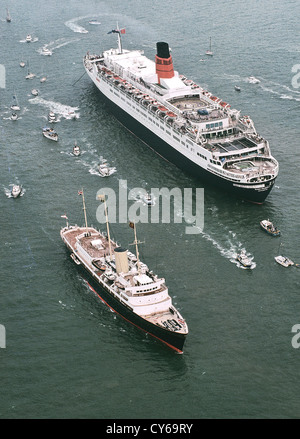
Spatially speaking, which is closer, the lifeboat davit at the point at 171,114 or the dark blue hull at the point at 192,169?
the dark blue hull at the point at 192,169

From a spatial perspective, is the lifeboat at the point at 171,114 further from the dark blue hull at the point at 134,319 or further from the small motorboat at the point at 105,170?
the dark blue hull at the point at 134,319

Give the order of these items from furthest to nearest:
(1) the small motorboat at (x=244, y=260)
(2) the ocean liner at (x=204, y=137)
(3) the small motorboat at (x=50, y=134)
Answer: (3) the small motorboat at (x=50, y=134)
(2) the ocean liner at (x=204, y=137)
(1) the small motorboat at (x=244, y=260)

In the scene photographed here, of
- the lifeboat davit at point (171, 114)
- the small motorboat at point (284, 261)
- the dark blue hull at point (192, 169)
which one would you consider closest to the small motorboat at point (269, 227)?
the small motorboat at point (284, 261)

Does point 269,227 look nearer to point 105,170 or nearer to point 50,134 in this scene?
point 105,170

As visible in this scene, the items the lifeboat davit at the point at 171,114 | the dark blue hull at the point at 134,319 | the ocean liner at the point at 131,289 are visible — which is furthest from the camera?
the lifeboat davit at the point at 171,114

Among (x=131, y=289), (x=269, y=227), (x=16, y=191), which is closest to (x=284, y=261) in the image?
(x=269, y=227)

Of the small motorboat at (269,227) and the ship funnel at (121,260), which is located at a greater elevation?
the ship funnel at (121,260)

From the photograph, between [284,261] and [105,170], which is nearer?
[284,261]
